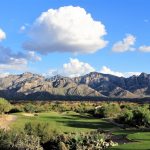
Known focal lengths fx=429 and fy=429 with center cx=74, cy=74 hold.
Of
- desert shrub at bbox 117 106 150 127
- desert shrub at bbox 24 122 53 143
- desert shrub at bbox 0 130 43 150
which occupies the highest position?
desert shrub at bbox 117 106 150 127

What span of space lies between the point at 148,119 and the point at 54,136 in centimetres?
3081

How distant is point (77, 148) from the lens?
97.4ft

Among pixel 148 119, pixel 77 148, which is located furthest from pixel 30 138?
pixel 148 119

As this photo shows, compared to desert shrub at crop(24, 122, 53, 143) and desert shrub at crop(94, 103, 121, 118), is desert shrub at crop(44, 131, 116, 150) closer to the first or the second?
desert shrub at crop(24, 122, 53, 143)

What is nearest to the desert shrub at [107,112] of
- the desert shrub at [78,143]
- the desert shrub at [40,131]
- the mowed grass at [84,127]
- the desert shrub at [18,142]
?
the mowed grass at [84,127]

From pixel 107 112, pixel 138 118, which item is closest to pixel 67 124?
pixel 138 118

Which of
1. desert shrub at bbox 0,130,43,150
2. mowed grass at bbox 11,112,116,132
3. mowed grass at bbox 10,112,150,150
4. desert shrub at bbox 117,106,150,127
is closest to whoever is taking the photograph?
desert shrub at bbox 0,130,43,150

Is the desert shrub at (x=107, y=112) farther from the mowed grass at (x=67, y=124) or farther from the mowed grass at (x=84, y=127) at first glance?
the mowed grass at (x=84, y=127)

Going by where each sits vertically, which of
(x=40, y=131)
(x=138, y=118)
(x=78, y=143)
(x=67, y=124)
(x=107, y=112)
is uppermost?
(x=107, y=112)

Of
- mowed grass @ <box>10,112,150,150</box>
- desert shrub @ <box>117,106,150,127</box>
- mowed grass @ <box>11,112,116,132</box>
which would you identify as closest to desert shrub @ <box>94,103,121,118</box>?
desert shrub @ <box>117,106,150,127</box>

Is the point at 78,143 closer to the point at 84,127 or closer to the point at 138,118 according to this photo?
the point at 84,127

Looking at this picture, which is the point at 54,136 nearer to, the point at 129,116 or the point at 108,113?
the point at 129,116

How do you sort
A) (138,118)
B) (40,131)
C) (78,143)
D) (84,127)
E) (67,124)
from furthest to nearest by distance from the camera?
(138,118)
(67,124)
(84,127)
(40,131)
(78,143)

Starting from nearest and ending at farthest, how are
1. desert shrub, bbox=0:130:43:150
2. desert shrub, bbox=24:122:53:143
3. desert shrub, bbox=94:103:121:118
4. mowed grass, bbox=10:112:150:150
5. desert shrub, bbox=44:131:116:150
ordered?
desert shrub, bbox=0:130:43:150, desert shrub, bbox=44:131:116:150, desert shrub, bbox=24:122:53:143, mowed grass, bbox=10:112:150:150, desert shrub, bbox=94:103:121:118
